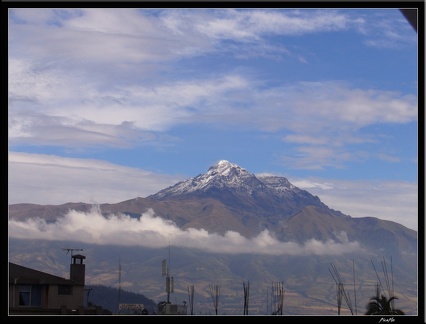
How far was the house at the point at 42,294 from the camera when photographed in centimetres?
2112

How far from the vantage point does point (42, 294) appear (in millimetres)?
23078

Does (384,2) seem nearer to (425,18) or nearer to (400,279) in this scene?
(425,18)

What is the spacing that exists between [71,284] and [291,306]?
571 feet

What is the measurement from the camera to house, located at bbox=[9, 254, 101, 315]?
21.1 m

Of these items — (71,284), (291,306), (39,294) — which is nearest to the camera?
(39,294)
